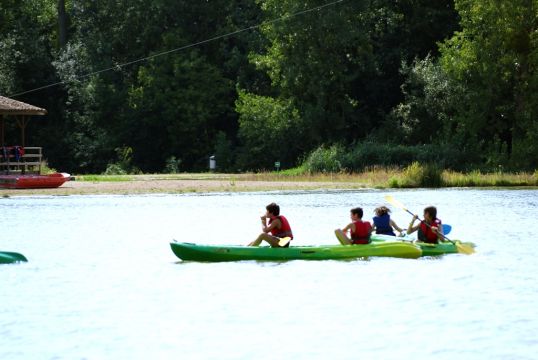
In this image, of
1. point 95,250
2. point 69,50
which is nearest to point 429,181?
point 95,250

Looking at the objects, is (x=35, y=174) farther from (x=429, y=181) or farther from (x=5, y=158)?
Result: (x=429, y=181)

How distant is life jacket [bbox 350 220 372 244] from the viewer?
2420cm

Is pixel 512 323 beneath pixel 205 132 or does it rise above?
beneath

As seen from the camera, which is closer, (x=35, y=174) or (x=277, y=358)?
(x=277, y=358)

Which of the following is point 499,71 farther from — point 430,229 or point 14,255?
point 14,255

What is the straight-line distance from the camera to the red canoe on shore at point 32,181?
1980 inches

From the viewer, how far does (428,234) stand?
82.2 ft

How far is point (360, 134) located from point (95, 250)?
137 ft

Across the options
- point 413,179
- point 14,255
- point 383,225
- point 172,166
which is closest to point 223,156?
point 172,166

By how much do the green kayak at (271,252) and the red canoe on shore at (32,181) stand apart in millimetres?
27519

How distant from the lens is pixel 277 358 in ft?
49.5

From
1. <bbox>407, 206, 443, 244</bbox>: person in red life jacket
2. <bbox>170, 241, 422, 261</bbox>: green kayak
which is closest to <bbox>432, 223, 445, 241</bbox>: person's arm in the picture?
<bbox>407, 206, 443, 244</bbox>: person in red life jacket

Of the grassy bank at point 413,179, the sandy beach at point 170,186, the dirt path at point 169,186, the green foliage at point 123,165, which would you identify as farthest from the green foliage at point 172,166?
the dirt path at point 169,186

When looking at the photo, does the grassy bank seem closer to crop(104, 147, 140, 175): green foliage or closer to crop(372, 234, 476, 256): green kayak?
crop(104, 147, 140, 175): green foliage
